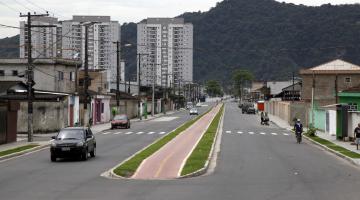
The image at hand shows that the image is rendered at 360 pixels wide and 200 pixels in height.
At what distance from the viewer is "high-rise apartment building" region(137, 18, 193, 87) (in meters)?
155

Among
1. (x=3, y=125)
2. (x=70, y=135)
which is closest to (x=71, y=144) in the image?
(x=70, y=135)

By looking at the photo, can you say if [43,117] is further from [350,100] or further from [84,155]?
[84,155]

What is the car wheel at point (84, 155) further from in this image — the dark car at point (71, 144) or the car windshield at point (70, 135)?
the car windshield at point (70, 135)

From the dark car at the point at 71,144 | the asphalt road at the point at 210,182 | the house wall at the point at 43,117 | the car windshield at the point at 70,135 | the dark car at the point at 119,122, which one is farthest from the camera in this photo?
the dark car at the point at 119,122

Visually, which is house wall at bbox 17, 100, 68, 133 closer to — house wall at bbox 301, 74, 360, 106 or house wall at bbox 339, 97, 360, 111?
house wall at bbox 339, 97, 360, 111

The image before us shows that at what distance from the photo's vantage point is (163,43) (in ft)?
524

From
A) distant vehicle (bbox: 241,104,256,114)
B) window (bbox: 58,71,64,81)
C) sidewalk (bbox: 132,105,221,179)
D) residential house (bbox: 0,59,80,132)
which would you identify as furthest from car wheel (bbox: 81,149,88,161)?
distant vehicle (bbox: 241,104,256,114)

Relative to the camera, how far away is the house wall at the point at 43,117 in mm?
58312

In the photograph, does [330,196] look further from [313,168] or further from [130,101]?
[130,101]

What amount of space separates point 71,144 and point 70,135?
1.24 meters

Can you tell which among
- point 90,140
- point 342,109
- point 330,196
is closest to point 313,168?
point 330,196

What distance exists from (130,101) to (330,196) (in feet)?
283

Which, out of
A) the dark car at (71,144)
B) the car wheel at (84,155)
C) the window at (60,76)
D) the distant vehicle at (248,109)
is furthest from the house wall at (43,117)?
the distant vehicle at (248,109)

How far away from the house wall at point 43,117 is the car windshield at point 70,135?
2805 centimetres
